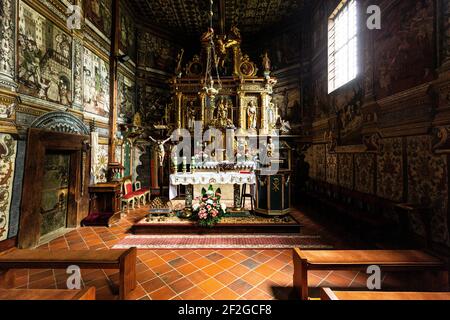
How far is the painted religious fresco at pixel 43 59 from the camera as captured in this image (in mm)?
3998

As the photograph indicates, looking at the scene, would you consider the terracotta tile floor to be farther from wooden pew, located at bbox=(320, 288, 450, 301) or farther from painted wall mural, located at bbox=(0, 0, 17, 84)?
painted wall mural, located at bbox=(0, 0, 17, 84)

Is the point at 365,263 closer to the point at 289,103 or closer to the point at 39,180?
the point at 39,180

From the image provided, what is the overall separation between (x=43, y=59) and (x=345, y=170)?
28.4ft

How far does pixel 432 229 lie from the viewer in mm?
3242

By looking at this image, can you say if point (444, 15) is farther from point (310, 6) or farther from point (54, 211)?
point (54, 211)

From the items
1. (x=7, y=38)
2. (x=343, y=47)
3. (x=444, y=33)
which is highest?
(x=343, y=47)

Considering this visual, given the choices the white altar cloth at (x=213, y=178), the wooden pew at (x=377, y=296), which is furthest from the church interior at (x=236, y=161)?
the white altar cloth at (x=213, y=178)

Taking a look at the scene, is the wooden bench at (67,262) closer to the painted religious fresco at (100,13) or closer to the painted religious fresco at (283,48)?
the painted religious fresco at (100,13)

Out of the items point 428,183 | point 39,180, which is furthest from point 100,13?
point 428,183

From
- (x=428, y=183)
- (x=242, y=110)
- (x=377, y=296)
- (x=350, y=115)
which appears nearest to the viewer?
(x=377, y=296)

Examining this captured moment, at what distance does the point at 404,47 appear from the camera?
12.3ft

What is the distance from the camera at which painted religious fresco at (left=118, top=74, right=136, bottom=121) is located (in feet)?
27.3

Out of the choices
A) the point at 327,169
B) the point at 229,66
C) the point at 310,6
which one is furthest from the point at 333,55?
the point at 229,66

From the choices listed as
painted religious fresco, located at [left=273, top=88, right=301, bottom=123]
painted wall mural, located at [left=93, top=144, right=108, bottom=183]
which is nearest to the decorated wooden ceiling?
painted religious fresco, located at [left=273, top=88, right=301, bottom=123]
